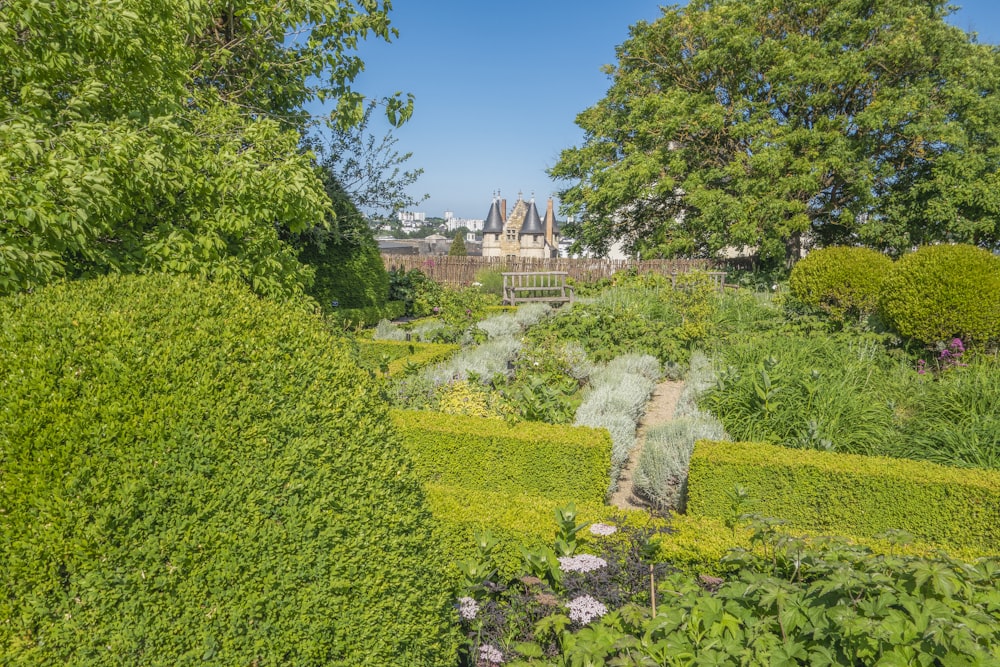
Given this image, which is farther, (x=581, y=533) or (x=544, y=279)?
(x=544, y=279)

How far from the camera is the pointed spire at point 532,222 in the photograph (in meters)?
55.5

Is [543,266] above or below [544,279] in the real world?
above

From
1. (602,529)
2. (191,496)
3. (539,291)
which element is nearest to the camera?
(191,496)

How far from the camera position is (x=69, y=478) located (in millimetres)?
1462

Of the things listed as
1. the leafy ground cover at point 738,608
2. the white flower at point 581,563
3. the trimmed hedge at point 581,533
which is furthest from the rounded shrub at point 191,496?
the trimmed hedge at point 581,533

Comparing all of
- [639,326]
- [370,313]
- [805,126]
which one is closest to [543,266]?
[370,313]

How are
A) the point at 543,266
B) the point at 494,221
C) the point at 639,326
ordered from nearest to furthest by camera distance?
the point at 639,326 → the point at 543,266 → the point at 494,221

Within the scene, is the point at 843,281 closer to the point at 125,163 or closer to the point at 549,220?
the point at 125,163

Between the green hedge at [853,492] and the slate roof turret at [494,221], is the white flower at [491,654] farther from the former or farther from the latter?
the slate roof turret at [494,221]

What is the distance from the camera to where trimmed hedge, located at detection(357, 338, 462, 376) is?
6.72 meters

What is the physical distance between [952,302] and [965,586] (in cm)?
719

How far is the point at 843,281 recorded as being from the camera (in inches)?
408

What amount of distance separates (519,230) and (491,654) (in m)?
55.9

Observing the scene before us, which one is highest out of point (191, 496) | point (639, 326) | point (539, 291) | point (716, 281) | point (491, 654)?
point (716, 281)
